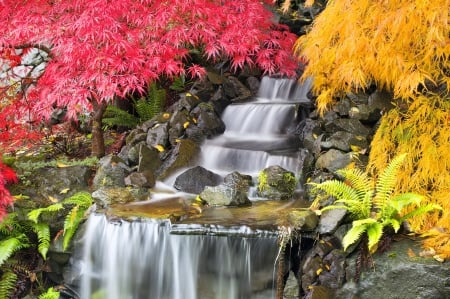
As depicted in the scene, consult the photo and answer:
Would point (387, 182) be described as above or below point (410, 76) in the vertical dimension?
below

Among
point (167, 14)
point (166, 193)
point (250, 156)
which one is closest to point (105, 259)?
point (166, 193)

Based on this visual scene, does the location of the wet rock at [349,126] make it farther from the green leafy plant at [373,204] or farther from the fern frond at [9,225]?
the fern frond at [9,225]

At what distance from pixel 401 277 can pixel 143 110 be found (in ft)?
18.5

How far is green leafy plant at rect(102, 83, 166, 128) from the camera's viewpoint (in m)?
8.52

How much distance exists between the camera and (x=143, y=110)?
857cm

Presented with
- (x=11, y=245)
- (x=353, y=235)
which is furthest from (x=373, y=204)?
(x=11, y=245)

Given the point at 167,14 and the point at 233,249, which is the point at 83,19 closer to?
the point at 167,14

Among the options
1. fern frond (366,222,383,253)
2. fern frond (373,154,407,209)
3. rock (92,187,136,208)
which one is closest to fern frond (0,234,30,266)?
rock (92,187,136,208)

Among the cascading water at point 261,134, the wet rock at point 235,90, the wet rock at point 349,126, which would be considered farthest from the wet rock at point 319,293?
the wet rock at point 235,90

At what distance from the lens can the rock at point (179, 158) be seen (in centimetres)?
704

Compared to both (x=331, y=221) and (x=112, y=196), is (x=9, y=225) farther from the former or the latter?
(x=331, y=221)

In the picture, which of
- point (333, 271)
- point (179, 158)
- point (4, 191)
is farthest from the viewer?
point (179, 158)

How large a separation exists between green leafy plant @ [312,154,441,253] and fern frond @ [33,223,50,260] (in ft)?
11.4

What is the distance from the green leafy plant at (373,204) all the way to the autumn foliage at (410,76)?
0.89 ft
